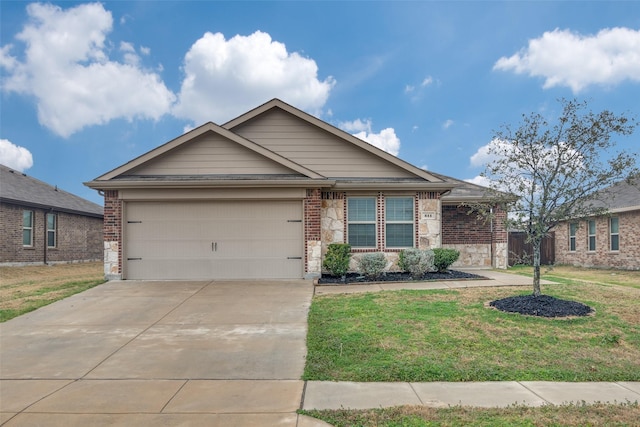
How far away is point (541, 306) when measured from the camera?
848cm

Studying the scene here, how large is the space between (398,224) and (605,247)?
1288cm

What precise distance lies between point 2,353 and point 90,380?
91.4 inches

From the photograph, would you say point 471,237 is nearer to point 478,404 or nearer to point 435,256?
point 435,256

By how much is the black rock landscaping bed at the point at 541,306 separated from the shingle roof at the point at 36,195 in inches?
787

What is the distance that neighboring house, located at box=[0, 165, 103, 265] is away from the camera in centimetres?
1989

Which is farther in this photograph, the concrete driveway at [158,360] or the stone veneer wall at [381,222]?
the stone veneer wall at [381,222]

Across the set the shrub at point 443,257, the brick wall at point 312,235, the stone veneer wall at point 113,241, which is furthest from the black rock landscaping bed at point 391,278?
the stone veneer wall at point 113,241

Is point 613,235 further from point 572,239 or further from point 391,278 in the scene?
point 391,278

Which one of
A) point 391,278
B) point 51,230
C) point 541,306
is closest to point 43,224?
point 51,230

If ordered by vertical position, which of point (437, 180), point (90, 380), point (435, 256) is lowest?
point (90, 380)

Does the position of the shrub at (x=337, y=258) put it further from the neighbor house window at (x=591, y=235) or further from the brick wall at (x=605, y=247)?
the neighbor house window at (x=591, y=235)

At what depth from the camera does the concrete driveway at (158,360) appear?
4.59 m

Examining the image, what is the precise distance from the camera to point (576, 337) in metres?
6.99

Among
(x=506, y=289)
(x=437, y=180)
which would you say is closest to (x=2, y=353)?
(x=506, y=289)
